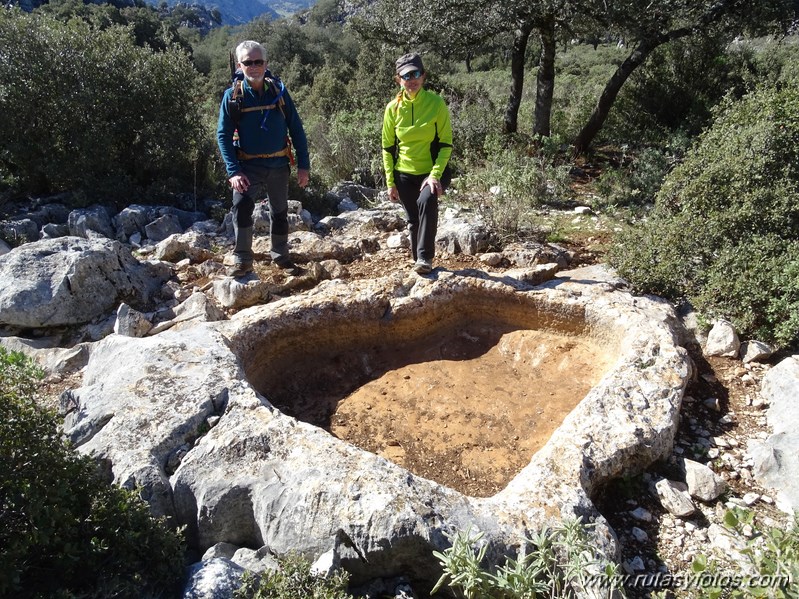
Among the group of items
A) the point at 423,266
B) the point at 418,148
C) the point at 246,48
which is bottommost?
the point at 423,266

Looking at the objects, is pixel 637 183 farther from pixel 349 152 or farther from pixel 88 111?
pixel 88 111

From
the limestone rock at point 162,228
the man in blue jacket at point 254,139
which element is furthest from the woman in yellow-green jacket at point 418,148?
the limestone rock at point 162,228

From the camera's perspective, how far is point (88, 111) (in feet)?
29.4

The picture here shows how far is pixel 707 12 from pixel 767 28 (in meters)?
1.56

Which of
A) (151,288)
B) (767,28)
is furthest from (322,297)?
(767,28)

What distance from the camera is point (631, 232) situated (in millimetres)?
5957

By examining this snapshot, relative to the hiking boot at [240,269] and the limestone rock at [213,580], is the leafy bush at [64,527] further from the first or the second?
the hiking boot at [240,269]

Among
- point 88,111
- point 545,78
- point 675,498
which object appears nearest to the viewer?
point 675,498

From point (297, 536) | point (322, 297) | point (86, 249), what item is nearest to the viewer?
point (297, 536)

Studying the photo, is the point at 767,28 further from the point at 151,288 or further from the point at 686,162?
the point at 151,288

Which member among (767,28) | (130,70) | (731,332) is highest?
(767,28)

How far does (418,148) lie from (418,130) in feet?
0.58

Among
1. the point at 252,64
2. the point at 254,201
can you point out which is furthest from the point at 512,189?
the point at 252,64

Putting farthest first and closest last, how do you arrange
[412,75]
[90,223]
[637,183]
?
1. [637,183]
2. [90,223]
3. [412,75]
